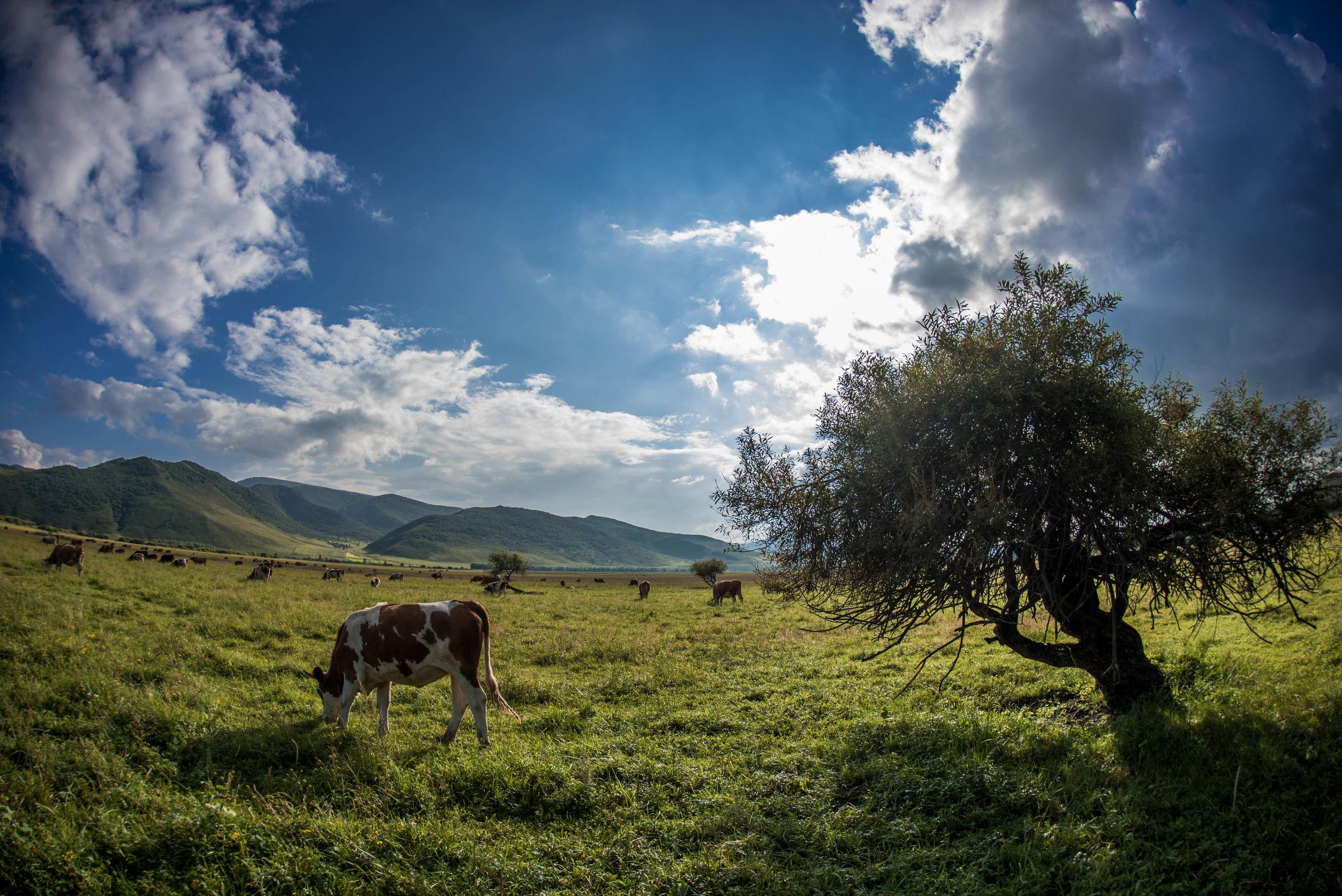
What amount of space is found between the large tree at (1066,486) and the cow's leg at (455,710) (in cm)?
747

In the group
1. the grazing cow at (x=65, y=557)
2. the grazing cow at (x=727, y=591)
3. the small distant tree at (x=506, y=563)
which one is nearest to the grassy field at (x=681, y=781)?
the grazing cow at (x=65, y=557)

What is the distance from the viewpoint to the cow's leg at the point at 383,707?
9820mm

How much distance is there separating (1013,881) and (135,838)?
29.2 ft

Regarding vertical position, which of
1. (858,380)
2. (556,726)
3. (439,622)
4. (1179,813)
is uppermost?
(858,380)

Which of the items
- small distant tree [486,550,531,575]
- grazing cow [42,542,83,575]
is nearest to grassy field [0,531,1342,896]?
grazing cow [42,542,83,575]

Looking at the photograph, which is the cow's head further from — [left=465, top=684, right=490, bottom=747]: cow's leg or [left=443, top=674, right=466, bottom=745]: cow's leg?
[left=465, top=684, right=490, bottom=747]: cow's leg

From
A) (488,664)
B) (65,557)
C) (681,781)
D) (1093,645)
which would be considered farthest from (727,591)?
(65,557)

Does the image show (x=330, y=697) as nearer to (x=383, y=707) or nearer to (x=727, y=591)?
(x=383, y=707)

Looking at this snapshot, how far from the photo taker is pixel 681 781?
7.59 m

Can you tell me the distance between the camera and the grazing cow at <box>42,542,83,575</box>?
1115 inches

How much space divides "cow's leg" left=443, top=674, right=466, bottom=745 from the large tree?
7.47 m

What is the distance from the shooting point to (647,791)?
7.20 meters

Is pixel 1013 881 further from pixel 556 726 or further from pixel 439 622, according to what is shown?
pixel 439 622

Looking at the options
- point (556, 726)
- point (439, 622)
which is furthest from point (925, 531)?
point (439, 622)
